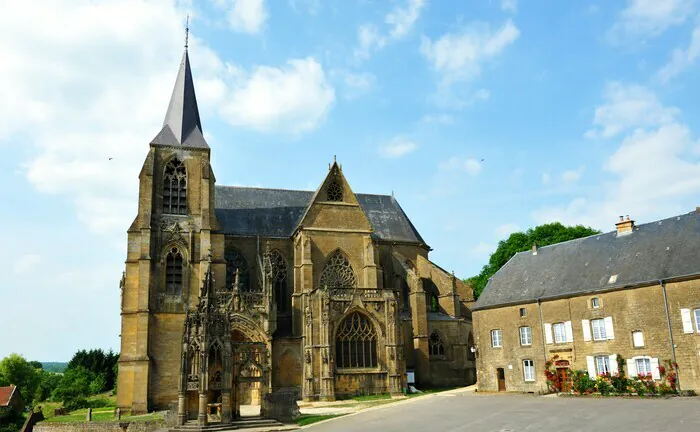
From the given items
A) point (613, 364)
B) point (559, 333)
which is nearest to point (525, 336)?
point (559, 333)

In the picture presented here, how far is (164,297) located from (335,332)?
9.70 meters

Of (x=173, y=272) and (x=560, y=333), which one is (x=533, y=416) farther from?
(x=173, y=272)

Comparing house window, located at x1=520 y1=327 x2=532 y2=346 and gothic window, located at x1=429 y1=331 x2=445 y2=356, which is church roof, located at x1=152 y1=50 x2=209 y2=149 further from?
house window, located at x1=520 y1=327 x2=532 y2=346

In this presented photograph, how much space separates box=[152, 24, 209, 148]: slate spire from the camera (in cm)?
3525

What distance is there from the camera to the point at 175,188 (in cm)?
3450

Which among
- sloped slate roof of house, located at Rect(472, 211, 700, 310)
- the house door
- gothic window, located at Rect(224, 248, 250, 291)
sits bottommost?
the house door

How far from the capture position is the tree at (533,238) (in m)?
45.4

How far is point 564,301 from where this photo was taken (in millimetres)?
28484

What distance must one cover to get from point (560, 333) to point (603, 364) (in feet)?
8.45

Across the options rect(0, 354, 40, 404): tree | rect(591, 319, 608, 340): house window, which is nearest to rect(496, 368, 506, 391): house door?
rect(591, 319, 608, 340): house window

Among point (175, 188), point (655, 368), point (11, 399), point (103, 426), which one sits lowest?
point (11, 399)

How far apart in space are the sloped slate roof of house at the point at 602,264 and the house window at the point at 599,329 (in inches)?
58.0

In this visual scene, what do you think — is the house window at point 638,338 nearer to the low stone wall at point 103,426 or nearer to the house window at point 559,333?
the house window at point 559,333

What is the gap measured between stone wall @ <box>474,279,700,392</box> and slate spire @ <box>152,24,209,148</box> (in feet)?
66.5
